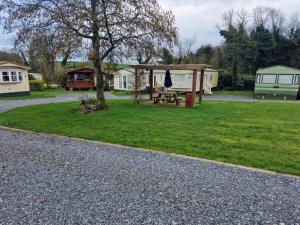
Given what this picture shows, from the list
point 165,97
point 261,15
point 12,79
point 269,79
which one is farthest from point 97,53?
point 261,15

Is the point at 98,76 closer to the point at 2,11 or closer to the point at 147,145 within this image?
the point at 2,11

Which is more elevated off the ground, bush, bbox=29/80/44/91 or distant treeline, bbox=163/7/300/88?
distant treeline, bbox=163/7/300/88

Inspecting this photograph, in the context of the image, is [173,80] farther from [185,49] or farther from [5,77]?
[185,49]

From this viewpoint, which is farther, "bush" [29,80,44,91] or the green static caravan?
"bush" [29,80,44,91]

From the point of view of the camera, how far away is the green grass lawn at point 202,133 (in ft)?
15.2

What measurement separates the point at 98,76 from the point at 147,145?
6.40m

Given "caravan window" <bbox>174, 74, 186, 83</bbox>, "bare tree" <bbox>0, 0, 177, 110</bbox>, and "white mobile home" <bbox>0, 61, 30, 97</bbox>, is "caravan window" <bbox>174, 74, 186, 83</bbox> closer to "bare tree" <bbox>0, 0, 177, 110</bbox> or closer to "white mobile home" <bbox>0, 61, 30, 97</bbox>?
"bare tree" <bbox>0, 0, 177, 110</bbox>

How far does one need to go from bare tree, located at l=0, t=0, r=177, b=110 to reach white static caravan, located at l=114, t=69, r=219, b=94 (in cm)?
1066

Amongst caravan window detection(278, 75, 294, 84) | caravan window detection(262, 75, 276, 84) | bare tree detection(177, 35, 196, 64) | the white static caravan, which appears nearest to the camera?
caravan window detection(278, 75, 294, 84)

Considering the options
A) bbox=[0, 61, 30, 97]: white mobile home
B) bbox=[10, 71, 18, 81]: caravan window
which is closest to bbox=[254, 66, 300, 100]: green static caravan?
bbox=[0, 61, 30, 97]: white mobile home

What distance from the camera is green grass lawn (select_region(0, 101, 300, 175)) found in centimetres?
464

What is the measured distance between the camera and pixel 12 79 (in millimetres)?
18922

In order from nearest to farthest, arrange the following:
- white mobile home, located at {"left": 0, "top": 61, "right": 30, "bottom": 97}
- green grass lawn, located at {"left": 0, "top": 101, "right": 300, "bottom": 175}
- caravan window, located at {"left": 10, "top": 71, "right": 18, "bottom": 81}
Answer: green grass lawn, located at {"left": 0, "top": 101, "right": 300, "bottom": 175} < white mobile home, located at {"left": 0, "top": 61, "right": 30, "bottom": 97} < caravan window, located at {"left": 10, "top": 71, "right": 18, "bottom": 81}

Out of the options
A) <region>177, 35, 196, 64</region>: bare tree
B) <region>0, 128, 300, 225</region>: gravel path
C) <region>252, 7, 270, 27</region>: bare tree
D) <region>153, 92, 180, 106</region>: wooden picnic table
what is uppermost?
<region>252, 7, 270, 27</region>: bare tree
